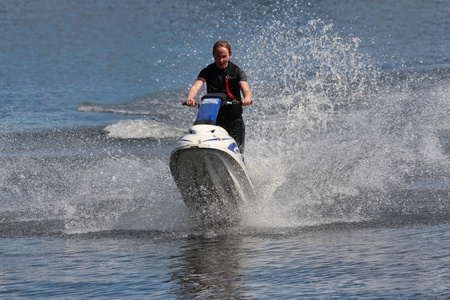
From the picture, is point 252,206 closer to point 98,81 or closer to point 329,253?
point 329,253

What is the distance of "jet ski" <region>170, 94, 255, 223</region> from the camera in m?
6.95

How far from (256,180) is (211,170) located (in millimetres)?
2494

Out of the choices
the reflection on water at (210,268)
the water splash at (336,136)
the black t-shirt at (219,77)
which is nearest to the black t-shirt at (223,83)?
the black t-shirt at (219,77)

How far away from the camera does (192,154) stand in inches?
274

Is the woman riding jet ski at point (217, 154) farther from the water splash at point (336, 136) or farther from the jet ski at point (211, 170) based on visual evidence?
the water splash at point (336, 136)

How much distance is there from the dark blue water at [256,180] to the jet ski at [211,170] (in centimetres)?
26

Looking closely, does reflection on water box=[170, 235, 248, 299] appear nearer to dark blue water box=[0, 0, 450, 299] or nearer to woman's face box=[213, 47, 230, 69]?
dark blue water box=[0, 0, 450, 299]

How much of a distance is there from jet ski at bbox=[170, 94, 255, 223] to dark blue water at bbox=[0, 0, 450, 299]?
256 millimetres

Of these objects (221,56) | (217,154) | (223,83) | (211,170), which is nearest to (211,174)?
(211,170)

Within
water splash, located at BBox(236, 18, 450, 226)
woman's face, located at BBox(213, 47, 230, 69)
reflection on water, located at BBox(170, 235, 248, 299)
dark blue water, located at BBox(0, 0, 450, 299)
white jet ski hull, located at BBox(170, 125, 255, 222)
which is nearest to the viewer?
reflection on water, located at BBox(170, 235, 248, 299)

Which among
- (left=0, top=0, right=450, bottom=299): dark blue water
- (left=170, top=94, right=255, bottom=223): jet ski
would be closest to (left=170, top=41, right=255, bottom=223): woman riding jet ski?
(left=170, top=94, right=255, bottom=223): jet ski

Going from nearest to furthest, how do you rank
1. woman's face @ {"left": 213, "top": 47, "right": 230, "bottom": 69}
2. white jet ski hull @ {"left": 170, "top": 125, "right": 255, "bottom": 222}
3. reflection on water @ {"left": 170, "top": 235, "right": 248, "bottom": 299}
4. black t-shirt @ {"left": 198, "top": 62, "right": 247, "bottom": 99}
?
reflection on water @ {"left": 170, "top": 235, "right": 248, "bottom": 299}
white jet ski hull @ {"left": 170, "top": 125, "right": 255, "bottom": 222}
woman's face @ {"left": 213, "top": 47, "right": 230, "bottom": 69}
black t-shirt @ {"left": 198, "top": 62, "right": 247, "bottom": 99}

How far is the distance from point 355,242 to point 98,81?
20.9 meters

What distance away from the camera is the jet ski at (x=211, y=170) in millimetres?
6953
